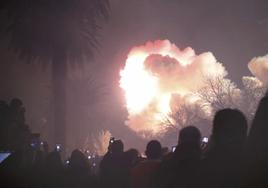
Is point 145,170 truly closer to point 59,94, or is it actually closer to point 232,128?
point 232,128

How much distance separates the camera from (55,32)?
37.3 metres

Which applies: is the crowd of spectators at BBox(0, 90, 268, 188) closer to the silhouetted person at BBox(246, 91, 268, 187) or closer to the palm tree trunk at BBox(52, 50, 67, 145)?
the silhouetted person at BBox(246, 91, 268, 187)

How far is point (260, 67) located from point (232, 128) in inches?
2598

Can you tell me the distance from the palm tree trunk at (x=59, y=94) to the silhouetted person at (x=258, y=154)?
32139 millimetres

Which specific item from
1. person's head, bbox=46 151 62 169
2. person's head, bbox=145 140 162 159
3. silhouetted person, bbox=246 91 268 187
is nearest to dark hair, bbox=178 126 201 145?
silhouetted person, bbox=246 91 268 187

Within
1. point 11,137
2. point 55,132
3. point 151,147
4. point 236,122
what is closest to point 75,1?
point 55,132

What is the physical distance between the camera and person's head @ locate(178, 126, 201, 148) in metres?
5.70

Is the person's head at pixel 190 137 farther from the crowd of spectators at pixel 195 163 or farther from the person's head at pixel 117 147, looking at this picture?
the person's head at pixel 117 147

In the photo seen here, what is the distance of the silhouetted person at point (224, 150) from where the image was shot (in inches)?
186

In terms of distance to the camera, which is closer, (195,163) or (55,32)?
(195,163)

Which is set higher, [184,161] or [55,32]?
[55,32]

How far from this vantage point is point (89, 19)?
3950cm

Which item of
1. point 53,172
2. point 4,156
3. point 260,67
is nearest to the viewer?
point 4,156

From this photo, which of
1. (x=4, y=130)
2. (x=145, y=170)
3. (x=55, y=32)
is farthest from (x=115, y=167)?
(x=55, y=32)
